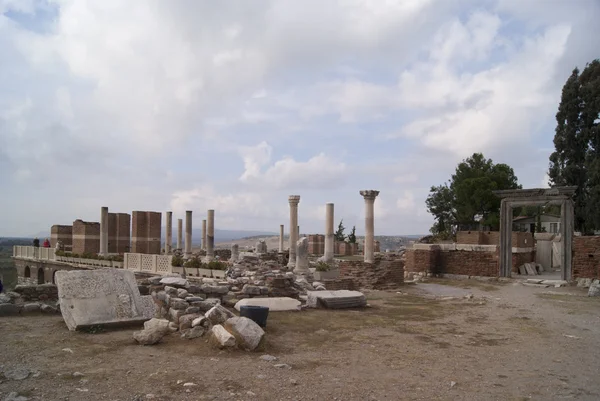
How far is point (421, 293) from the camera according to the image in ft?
54.4

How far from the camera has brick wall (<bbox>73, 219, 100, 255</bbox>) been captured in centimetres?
3338

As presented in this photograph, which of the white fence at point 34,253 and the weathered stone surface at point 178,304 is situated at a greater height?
the weathered stone surface at point 178,304

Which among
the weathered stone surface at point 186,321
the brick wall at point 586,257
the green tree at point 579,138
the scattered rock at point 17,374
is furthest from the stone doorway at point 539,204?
the scattered rock at point 17,374

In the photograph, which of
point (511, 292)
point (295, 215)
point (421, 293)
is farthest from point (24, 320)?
point (295, 215)

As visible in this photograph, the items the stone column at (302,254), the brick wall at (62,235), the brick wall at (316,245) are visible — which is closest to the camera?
the stone column at (302,254)

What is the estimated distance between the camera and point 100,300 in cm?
875

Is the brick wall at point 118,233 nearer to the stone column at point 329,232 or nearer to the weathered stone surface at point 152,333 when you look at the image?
the stone column at point 329,232

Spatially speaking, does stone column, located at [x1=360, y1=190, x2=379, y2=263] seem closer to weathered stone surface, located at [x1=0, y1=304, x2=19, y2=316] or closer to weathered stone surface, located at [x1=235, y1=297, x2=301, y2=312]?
weathered stone surface, located at [x1=235, y1=297, x2=301, y2=312]

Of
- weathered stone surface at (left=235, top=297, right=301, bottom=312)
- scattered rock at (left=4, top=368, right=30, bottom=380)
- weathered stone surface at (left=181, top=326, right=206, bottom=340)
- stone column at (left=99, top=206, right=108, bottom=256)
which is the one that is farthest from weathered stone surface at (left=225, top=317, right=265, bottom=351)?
stone column at (left=99, top=206, right=108, bottom=256)

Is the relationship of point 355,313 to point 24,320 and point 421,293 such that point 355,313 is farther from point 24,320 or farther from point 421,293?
point 24,320

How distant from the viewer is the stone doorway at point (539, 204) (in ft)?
63.6

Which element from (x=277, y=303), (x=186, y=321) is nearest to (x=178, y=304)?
(x=186, y=321)

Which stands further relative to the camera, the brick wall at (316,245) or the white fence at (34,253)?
the brick wall at (316,245)

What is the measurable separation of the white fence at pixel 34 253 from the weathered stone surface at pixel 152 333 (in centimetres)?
2908
